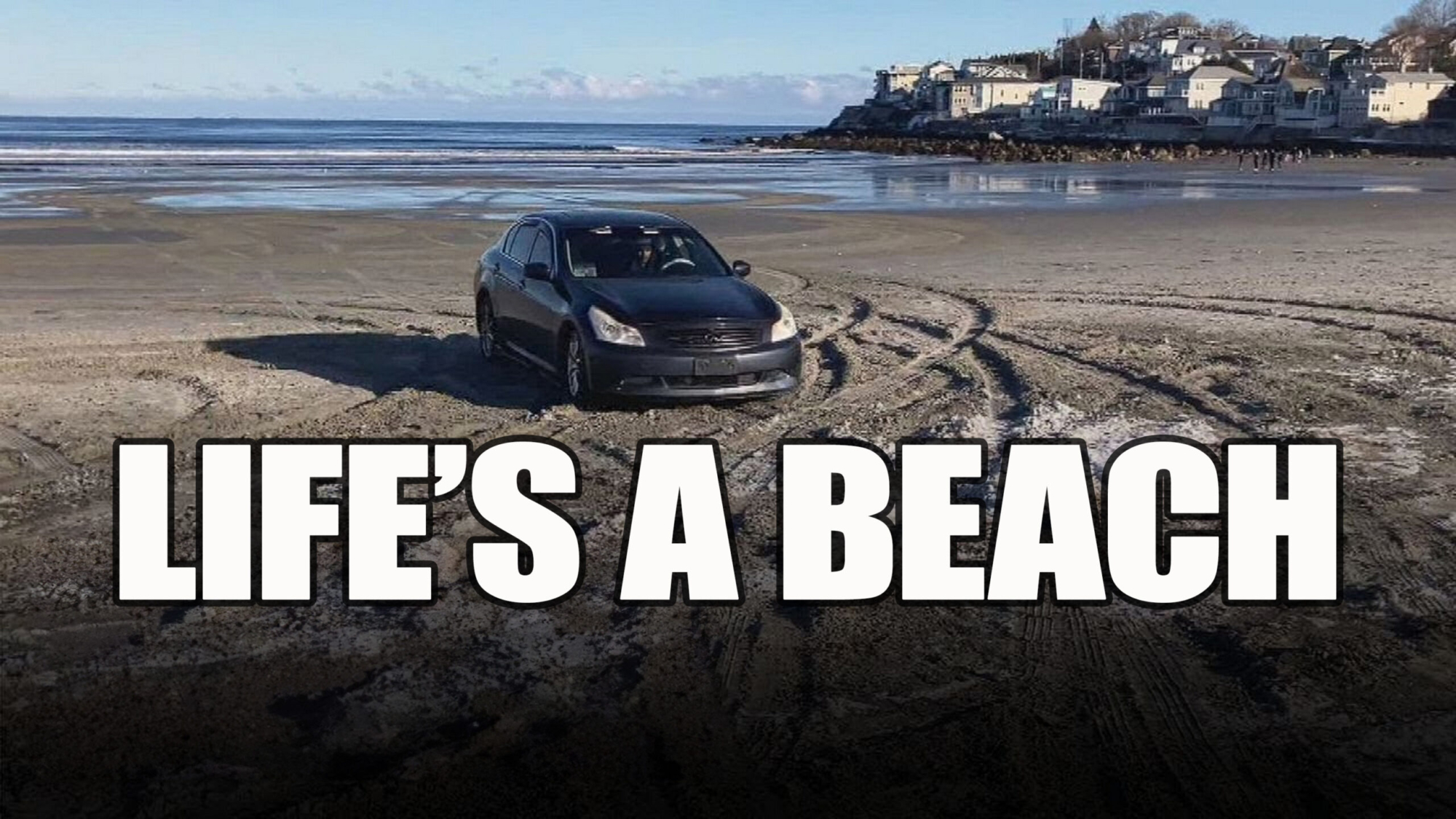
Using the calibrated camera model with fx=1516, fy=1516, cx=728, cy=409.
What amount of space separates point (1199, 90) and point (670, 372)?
144 meters

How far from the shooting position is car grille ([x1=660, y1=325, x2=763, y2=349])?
35.3 feet

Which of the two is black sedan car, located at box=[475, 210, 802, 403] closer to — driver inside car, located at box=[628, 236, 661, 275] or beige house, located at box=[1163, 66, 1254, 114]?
driver inside car, located at box=[628, 236, 661, 275]

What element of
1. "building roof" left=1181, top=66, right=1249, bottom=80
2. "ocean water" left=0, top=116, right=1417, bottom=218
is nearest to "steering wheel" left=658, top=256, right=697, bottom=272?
"ocean water" left=0, top=116, right=1417, bottom=218

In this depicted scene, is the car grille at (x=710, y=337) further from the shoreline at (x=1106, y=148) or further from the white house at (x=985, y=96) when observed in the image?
the white house at (x=985, y=96)

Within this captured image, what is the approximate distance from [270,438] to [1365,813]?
7.33 metres

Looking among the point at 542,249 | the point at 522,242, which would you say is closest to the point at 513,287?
the point at 542,249

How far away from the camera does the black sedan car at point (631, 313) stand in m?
10.7

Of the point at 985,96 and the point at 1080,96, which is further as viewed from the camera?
the point at 985,96

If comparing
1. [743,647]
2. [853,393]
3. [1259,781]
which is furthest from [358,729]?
[853,393]

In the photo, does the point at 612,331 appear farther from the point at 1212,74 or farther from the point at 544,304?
the point at 1212,74

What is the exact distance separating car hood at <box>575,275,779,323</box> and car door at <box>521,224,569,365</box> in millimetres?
249

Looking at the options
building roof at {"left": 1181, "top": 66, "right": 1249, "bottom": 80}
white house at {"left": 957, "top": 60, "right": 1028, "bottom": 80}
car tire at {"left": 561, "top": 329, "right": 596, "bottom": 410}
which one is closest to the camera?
car tire at {"left": 561, "top": 329, "right": 596, "bottom": 410}

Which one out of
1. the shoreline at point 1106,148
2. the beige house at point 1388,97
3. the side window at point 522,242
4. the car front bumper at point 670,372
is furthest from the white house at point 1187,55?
the car front bumper at point 670,372

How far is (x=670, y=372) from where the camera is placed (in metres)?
10.7
